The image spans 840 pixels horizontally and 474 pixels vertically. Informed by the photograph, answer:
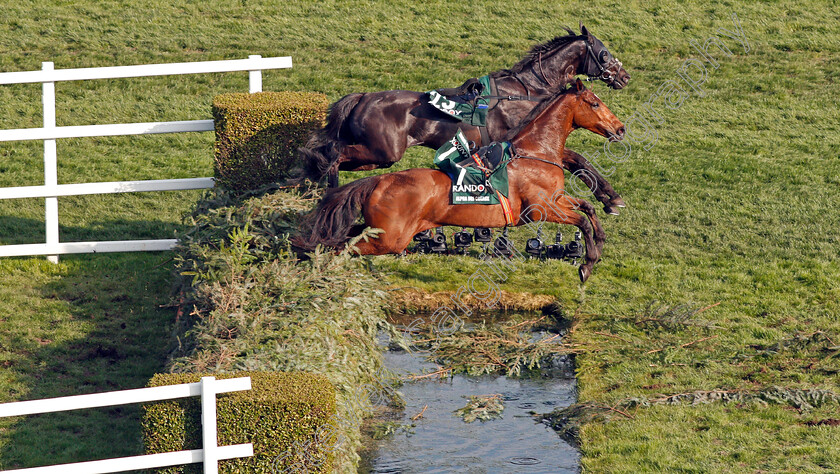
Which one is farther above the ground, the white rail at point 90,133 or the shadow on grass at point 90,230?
the white rail at point 90,133

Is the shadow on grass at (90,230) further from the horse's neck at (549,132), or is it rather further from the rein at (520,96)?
the horse's neck at (549,132)

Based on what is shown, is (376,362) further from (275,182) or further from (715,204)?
(715,204)

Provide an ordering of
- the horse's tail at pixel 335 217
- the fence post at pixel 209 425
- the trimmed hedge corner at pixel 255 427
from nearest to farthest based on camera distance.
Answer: the fence post at pixel 209 425, the trimmed hedge corner at pixel 255 427, the horse's tail at pixel 335 217

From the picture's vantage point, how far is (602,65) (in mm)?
12164

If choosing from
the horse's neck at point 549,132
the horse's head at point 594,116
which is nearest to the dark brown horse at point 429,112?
the horse's neck at point 549,132

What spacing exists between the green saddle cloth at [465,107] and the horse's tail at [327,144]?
0.94 meters

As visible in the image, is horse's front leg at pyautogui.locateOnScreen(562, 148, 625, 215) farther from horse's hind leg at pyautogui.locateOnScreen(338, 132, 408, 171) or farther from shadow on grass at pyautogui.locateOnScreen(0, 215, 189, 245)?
shadow on grass at pyautogui.locateOnScreen(0, 215, 189, 245)

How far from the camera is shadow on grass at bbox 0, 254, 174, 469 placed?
8227mm

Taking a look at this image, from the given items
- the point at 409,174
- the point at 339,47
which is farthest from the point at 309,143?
the point at 339,47

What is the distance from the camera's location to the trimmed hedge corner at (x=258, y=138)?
11.3 meters

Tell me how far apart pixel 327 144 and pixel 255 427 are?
5.37 m

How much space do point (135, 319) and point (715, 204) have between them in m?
8.15

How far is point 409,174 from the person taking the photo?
1022cm

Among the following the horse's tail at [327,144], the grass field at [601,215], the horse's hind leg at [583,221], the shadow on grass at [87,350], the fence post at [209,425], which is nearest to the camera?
the fence post at [209,425]
